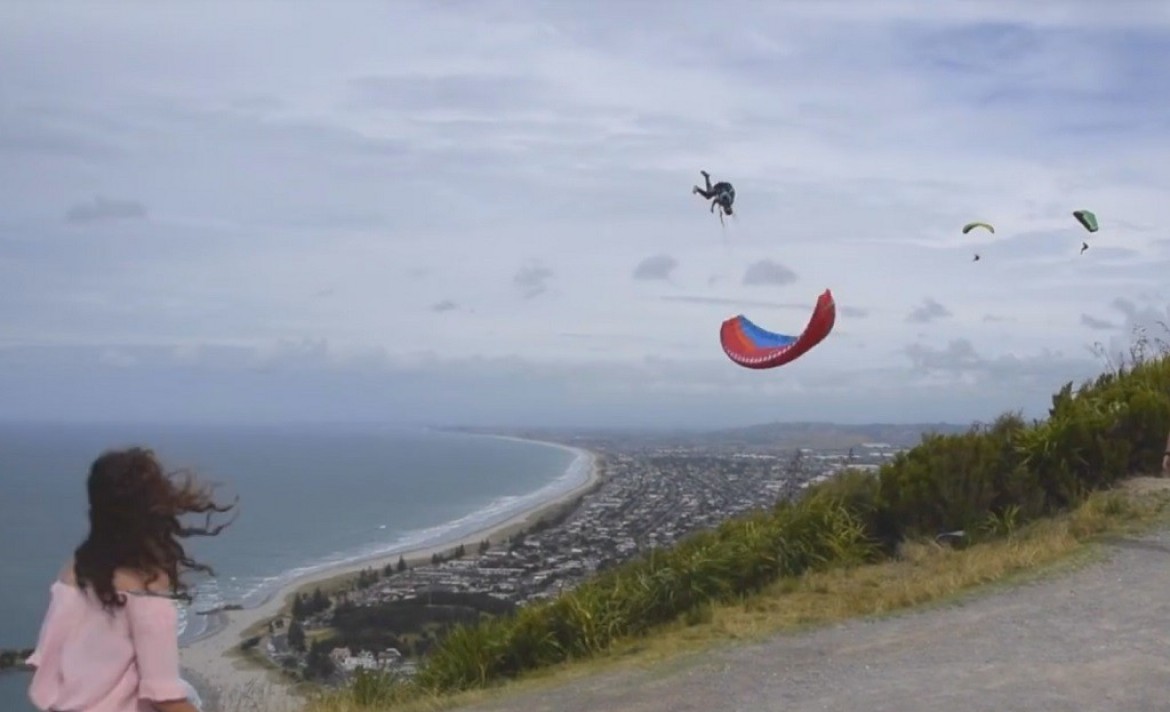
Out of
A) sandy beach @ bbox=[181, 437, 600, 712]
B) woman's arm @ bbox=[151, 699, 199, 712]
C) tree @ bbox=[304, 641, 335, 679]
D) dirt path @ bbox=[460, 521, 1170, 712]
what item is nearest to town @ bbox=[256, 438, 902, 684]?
tree @ bbox=[304, 641, 335, 679]

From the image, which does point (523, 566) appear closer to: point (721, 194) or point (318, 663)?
point (318, 663)

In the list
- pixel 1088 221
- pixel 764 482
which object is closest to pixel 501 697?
pixel 1088 221

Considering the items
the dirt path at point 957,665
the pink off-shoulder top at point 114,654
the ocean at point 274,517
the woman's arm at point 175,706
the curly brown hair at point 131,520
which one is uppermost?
the curly brown hair at point 131,520

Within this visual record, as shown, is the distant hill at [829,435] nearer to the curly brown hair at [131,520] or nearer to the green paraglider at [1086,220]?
the green paraglider at [1086,220]

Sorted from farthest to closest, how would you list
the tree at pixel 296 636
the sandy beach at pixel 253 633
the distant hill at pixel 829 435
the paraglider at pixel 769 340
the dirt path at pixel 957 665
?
the tree at pixel 296 636 < the distant hill at pixel 829 435 < the sandy beach at pixel 253 633 < the paraglider at pixel 769 340 < the dirt path at pixel 957 665

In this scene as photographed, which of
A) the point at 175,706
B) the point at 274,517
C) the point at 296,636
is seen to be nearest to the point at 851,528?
the point at 175,706

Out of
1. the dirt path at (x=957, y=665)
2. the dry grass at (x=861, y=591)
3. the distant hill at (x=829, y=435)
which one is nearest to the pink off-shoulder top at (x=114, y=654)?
the dirt path at (x=957, y=665)

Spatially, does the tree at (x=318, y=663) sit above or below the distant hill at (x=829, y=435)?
below
